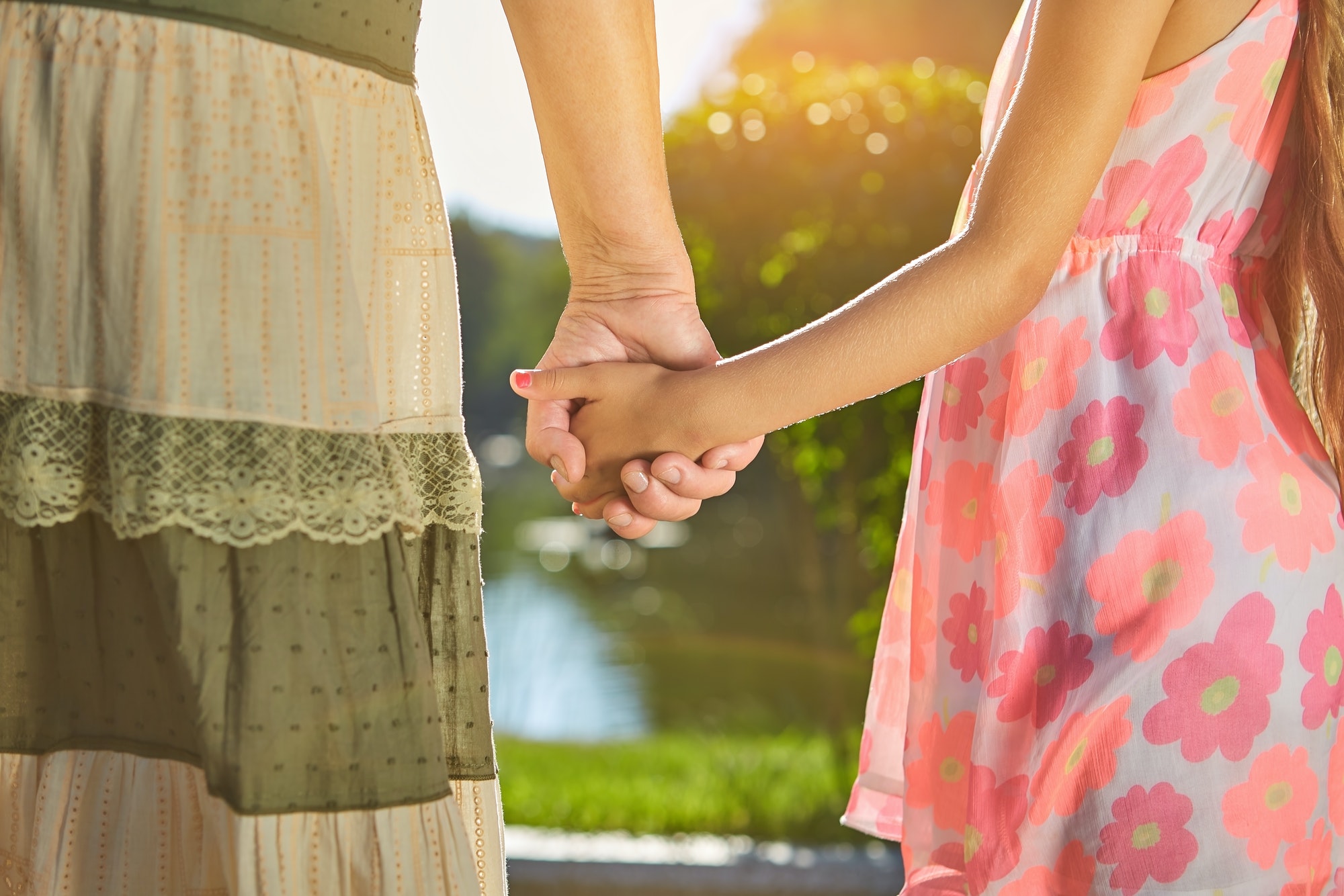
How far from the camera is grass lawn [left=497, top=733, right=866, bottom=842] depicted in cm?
308

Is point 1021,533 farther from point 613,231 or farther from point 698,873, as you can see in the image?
point 698,873

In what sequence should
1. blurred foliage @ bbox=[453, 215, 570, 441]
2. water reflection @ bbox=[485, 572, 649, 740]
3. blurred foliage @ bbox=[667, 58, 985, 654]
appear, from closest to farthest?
1. blurred foliage @ bbox=[667, 58, 985, 654]
2. water reflection @ bbox=[485, 572, 649, 740]
3. blurred foliage @ bbox=[453, 215, 570, 441]

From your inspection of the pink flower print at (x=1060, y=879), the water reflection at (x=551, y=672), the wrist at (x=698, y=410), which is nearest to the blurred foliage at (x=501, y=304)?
the water reflection at (x=551, y=672)

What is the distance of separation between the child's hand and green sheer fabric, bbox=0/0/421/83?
1.68 ft

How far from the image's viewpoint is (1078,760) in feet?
3.48

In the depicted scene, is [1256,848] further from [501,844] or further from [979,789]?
[501,844]

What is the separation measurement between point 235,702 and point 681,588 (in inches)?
213

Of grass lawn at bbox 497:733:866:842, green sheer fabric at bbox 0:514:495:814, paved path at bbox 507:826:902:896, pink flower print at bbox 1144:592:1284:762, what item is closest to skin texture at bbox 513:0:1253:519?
pink flower print at bbox 1144:592:1284:762

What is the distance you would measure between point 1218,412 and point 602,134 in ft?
2.32

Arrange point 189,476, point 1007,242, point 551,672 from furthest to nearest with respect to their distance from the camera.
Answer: point 551,672
point 1007,242
point 189,476

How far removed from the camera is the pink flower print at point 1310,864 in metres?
1.06

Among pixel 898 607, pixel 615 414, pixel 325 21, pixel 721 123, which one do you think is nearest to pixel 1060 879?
pixel 898 607

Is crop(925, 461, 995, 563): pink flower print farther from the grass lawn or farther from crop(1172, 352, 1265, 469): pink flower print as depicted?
the grass lawn

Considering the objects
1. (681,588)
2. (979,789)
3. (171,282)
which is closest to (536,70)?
(171,282)
